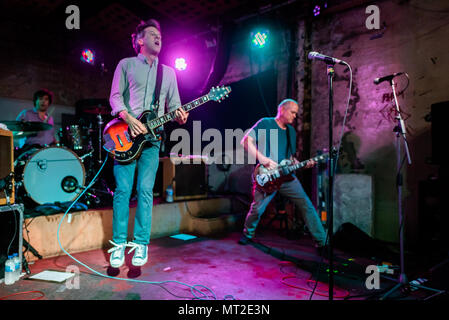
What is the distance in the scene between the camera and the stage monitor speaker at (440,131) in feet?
10.1

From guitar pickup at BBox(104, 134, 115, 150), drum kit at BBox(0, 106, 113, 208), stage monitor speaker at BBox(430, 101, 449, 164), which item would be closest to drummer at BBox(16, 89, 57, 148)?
drum kit at BBox(0, 106, 113, 208)

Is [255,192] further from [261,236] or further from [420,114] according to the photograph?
[420,114]

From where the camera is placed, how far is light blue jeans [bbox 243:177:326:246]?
3.74 meters

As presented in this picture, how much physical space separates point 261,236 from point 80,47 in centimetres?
644

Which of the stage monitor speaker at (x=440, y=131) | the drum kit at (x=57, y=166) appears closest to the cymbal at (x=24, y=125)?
the drum kit at (x=57, y=166)

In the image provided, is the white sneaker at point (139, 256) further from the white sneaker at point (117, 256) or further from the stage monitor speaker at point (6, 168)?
the stage monitor speaker at point (6, 168)

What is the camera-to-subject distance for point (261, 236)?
4.66 m

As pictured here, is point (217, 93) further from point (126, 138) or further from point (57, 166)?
point (57, 166)

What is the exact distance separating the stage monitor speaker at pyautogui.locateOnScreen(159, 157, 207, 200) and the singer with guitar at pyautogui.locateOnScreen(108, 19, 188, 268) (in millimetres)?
2303

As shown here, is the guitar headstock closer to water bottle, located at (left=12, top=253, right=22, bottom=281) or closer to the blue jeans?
the blue jeans

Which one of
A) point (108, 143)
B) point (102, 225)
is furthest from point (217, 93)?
point (102, 225)

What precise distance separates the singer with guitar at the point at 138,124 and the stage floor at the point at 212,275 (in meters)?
0.33

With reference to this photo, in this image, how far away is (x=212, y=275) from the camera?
2859 millimetres
